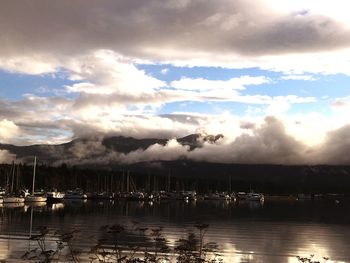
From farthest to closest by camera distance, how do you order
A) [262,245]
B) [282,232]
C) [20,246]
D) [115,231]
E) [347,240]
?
[282,232] < [347,240] < [262,245] < [20,246] < [115,231]

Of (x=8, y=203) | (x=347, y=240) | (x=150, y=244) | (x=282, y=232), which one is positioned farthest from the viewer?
(x=8, y=203)

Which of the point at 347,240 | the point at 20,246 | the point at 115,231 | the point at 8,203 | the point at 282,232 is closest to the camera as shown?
the point at 115,231

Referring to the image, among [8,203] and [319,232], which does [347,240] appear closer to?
[319,232]

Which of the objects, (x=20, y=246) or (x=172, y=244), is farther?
(x=172, y=244)

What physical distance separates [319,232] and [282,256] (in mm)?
37817

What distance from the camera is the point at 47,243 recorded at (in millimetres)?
59125

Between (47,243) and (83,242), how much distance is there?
3.94 m

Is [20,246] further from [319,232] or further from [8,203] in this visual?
[8,203]

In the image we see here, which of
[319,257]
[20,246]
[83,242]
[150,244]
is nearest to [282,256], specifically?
[319,257]

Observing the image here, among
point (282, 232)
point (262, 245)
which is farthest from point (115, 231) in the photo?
point (282, 232)

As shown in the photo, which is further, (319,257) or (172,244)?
(172,244)

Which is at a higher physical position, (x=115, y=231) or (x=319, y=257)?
(x=115, y=231)

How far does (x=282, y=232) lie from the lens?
89375mm

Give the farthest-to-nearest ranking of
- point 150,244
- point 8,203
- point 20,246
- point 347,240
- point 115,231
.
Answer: point 8,203 < point 347,240 < point 150,244 < point 20,246 < point 115,231
